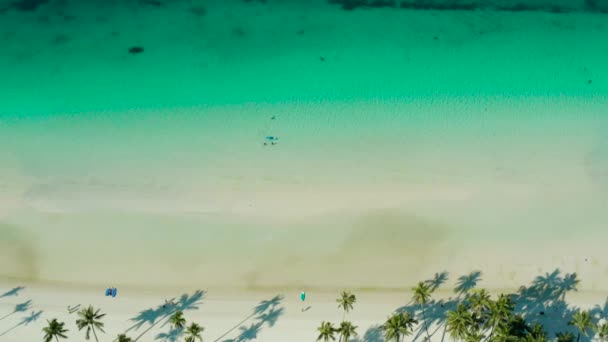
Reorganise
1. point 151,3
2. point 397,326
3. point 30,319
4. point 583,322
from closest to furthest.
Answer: point 397,326
point 583,322
point 30,319
point 151,3

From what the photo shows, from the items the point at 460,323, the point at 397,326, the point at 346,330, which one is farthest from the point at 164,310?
the point at 460,323

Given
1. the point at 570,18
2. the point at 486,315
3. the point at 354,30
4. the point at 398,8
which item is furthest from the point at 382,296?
the point at 570,18

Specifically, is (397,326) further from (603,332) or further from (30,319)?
(30,319)

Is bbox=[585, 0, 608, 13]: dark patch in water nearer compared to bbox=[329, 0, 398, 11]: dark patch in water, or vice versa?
bbox=[585, 0, 608, 13]: dark patch in water

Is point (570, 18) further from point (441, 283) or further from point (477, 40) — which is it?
point (441, 283)

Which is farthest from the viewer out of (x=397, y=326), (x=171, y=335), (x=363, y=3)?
(x=363, y=3)

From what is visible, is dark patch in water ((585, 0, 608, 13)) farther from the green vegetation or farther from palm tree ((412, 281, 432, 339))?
palm tree ((412, 281, 432, 339))

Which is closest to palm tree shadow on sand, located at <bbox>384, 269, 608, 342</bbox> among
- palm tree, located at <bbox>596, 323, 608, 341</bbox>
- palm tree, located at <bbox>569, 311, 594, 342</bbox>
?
palm tree, located at <bbox>596, 323, 608, 341</bbox>
